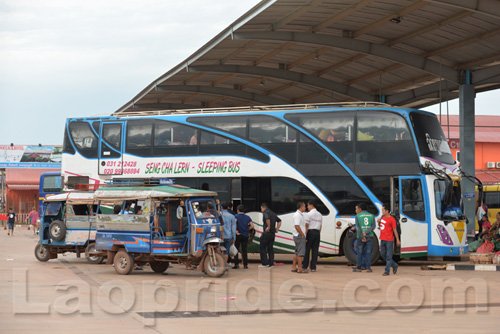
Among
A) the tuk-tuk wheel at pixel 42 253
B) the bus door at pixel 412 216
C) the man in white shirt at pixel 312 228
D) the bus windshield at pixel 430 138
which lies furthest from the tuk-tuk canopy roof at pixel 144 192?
the bus windshield at pixel 430 138

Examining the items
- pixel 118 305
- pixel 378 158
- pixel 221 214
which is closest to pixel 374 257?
pixel 378 158

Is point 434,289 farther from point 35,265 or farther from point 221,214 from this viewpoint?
point 35,265

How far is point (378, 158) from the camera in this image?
2020 cm

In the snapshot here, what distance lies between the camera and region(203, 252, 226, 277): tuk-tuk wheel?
16.6 meters

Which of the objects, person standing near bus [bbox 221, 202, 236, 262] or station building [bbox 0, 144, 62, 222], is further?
station building [bbox 0, 144, 62, 222]

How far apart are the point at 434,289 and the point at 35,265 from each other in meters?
10.7

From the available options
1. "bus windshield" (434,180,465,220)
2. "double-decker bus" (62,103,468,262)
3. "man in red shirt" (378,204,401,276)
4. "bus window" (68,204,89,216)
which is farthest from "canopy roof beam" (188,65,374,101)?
"man in red shirt" (378,204,401,276)

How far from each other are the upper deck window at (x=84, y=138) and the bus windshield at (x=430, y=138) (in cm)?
947

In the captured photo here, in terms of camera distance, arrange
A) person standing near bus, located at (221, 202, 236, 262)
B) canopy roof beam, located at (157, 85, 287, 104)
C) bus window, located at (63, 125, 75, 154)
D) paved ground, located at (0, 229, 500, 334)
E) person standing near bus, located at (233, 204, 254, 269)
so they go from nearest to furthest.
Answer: paved ground, located at (0, 229, 500, 334), person standing near bus, located at (221, 202, 236, 262), person standing near bus, located at (233, 204, 254, 269), bus window, located at (63, 125, 75, 154), canopy roof beam, located at (157, 85, 287, 104)

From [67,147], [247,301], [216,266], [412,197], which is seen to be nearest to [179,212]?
[216,266]

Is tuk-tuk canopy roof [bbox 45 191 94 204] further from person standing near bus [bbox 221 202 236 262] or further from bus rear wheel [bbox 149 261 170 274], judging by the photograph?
person standing near bus [bbox 221 202 236 262]

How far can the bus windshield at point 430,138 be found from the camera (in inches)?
784

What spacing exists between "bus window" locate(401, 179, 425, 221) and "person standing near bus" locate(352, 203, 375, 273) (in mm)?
2033

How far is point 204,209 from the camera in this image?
1702 cm
